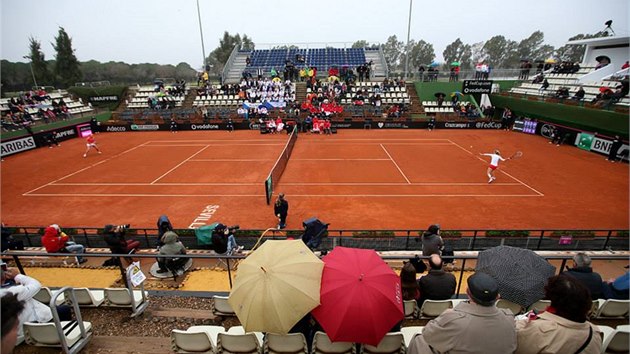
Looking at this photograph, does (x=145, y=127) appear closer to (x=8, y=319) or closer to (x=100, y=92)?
(x=100, y=92)

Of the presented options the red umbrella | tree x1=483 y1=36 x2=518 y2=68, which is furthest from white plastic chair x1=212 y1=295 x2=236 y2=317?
tree x1=483 y1=36 x2=518 y2=68

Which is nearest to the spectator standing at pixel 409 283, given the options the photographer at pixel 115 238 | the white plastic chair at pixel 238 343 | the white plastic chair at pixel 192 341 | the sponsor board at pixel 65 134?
the white plastic chair at pixel 238 343

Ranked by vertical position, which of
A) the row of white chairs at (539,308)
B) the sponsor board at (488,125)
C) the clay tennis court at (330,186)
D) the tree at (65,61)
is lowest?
the clay tennis court at (330,186)

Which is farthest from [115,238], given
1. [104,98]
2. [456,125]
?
[104,98]

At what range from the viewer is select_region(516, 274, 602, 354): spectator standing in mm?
2949

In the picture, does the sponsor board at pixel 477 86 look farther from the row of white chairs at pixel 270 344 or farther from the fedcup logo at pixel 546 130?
the row of white chairs at pixel 270 344

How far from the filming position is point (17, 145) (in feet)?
85.1

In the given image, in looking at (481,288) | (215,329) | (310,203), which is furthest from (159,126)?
(481,288)

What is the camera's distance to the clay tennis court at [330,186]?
557 inches

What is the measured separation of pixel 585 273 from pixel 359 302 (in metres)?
4.15

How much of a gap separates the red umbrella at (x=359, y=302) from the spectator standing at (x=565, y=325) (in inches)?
60.1

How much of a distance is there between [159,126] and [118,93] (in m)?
15.0

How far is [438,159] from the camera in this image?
2305 cm

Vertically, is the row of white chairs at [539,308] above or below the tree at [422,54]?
below
